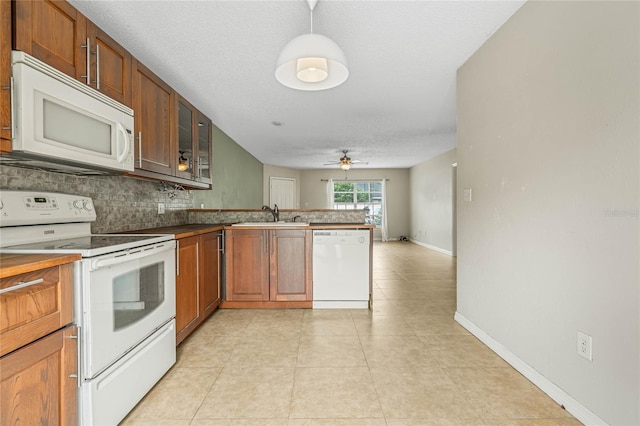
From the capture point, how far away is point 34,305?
1.12 m

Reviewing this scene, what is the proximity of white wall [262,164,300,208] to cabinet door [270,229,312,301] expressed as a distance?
17.7 feet

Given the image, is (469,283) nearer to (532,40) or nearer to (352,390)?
(352,390)

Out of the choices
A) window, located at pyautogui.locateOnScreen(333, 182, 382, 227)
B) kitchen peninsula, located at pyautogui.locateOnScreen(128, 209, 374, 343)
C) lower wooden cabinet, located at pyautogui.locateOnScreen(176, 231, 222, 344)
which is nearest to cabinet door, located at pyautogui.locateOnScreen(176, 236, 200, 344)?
lower wooden cabinet, located at pyautogui.locateOnScreen(176, 231, 222, 344)

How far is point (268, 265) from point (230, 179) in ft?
8.80

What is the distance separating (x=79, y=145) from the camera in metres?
1.62

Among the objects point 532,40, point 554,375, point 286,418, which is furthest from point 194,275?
point 532,40

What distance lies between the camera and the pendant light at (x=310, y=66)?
154cm

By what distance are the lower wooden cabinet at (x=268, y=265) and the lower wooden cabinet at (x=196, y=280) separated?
0.17m

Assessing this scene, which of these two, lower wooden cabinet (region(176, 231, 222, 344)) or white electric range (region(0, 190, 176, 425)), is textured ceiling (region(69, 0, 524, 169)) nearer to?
white electric range (region(0, 190, 176, 425))

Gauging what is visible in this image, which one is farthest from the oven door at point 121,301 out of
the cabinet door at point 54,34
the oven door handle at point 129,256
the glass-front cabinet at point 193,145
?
the glass-front cabinet at point 193,145

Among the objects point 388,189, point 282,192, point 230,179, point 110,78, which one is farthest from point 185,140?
point 388,189

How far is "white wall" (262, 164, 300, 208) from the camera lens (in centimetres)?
855

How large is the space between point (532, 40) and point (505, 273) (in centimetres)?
149

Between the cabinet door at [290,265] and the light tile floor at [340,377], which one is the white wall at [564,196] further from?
the cabinet door at [290,265]
